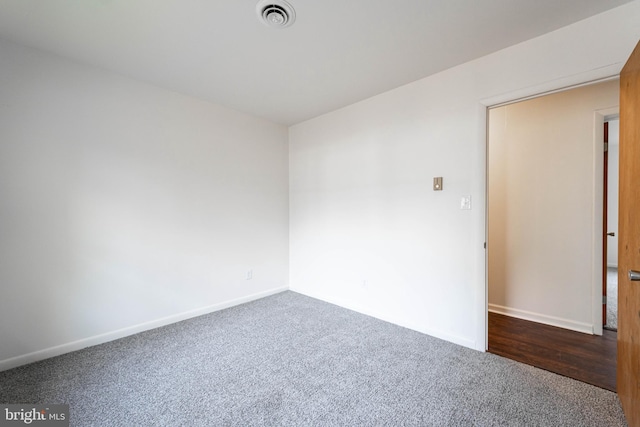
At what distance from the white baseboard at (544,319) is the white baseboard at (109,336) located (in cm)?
321

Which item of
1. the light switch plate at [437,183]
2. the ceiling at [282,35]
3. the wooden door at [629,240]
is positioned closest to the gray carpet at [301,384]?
the wooden door at [629,240]

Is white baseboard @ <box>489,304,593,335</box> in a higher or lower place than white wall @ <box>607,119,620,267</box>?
lower

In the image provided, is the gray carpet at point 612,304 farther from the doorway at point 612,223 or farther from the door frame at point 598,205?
the door frame at point 598,205

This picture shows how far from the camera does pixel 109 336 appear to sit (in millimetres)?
2473

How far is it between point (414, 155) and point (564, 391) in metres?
2.14

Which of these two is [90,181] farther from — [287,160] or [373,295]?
[373,295]

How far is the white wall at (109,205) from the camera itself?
81.5 inches

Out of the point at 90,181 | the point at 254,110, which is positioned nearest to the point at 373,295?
the point at 254,110

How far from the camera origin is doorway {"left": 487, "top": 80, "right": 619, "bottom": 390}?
255 centimetres

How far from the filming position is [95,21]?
1.83 metres

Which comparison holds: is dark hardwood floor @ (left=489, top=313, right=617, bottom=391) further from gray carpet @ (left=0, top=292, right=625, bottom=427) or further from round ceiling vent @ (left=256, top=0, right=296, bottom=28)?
round ceiling vent @ (left=256, top=0, right=296, bottom=28)

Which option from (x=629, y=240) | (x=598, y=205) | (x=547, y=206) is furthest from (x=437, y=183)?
(x=598, y=205)

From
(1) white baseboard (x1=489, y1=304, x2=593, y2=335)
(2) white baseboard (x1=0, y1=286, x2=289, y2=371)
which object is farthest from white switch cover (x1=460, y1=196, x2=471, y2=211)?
(2) white baseboard (x1=0, y1=286, x2=289, y2=371)

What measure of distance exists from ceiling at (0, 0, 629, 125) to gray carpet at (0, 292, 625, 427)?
253 centimetres
